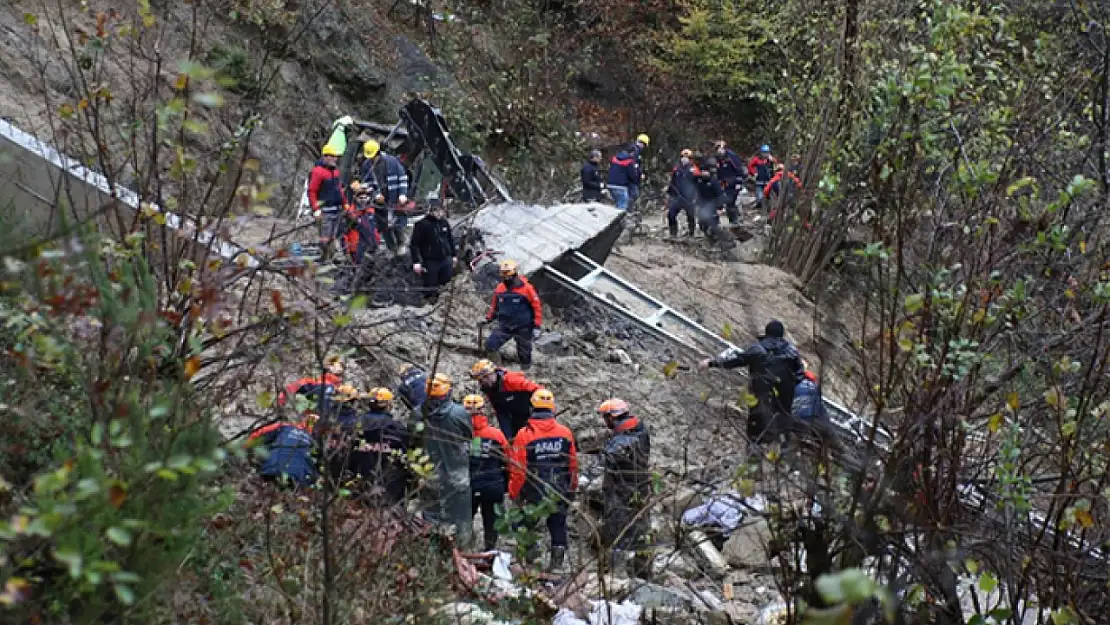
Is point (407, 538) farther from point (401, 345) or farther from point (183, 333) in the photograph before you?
point (401, 345)

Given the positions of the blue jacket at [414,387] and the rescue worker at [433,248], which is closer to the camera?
the blue jacket at [414,387]

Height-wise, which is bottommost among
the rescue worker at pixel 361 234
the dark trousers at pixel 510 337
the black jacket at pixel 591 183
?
the dark trousers at pixel 510 337

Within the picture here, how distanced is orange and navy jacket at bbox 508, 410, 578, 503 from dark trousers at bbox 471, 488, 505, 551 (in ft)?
0.70

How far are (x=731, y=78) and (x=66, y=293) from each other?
24.7 meters

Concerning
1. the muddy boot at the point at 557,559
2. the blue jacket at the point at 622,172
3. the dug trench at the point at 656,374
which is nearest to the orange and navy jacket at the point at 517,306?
the dug trench at the point at 656,374

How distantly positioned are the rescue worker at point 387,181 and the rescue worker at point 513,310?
1.82m

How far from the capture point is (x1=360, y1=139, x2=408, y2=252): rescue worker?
14.9m

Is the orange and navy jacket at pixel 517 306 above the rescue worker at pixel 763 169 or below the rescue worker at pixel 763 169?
below

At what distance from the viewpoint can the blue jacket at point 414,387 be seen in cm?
1049

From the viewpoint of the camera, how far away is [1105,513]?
689cm

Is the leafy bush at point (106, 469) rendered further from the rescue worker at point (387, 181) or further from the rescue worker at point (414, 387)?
the rescue worker at point (387, 181)

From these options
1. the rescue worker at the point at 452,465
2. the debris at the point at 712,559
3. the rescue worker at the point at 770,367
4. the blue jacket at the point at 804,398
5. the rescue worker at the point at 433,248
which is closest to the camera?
the rescue worker at the point at 452,465

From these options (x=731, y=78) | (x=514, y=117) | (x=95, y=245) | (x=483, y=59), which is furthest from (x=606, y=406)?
(x=731, y=78)

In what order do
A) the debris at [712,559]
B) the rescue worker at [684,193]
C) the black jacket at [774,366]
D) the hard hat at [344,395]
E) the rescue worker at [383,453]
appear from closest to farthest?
the hard hat at [344,395]
the rescue worker at [383,453]
the debris at [712,559]
the black jacket at [774,366]
the rescue worker at [684,193]
